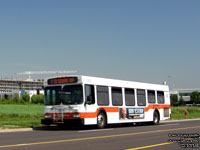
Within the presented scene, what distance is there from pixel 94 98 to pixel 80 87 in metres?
1.21

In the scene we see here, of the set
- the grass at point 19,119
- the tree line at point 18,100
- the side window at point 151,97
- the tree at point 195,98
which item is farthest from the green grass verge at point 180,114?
the tree at point 195,98

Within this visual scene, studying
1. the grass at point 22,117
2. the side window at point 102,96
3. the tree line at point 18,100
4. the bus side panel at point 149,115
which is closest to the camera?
the side window at point 102,96

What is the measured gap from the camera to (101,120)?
71.2 feet

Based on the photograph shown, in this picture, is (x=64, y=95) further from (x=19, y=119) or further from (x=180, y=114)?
(x=180, y=114)

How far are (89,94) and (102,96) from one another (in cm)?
131

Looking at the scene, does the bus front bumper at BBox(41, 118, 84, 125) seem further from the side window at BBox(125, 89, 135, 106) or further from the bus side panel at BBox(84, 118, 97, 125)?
the side window at BBox(125, 89, 135, 106)

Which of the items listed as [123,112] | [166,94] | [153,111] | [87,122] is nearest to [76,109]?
[87,122]

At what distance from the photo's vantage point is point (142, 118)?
84.1 feet

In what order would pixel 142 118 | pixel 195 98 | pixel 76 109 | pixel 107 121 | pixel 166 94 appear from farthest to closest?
1. pixel 195 98
2. pixel 166 94
3. pixel 142 118
4. pixel 107 121
5. pixel 76 109

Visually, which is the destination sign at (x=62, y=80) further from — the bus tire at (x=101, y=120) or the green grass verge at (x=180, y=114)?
the green grass verge at (x=180, y=114)

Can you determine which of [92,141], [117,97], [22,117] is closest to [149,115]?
[117,97]

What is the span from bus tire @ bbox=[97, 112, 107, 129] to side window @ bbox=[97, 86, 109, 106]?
0.65m

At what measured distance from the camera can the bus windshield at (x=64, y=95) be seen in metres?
20.5

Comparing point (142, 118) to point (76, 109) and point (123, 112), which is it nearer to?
point (123, 112)
